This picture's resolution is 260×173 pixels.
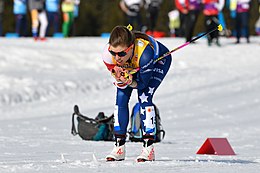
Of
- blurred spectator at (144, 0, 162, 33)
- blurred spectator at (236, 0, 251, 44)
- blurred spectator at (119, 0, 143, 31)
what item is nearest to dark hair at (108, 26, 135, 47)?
blurred spectator at (236, 0, 251, 44)

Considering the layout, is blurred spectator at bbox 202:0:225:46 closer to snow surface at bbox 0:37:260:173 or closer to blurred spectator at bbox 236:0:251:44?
snow surface at bbox 0:37:260:173

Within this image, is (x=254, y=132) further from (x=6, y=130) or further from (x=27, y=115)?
(x=27, y=115)

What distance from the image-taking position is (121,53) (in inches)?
236

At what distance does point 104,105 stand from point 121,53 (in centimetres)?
814

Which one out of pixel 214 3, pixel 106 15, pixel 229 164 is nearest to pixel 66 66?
pixel 214 3

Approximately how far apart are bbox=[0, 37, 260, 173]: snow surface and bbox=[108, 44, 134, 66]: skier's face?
79 centimetres

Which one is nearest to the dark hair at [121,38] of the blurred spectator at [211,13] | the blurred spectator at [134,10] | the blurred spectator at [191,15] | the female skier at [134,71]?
the female skier at [134,71]

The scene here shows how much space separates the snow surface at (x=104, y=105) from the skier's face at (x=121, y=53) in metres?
0.79

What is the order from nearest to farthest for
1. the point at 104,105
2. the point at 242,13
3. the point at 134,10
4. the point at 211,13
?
the point at 104,105 < the point at 211,13 < the point at 242,13 < the point at 134,10

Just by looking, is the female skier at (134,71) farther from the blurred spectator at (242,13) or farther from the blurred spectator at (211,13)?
the blurred spectator at (242,13)

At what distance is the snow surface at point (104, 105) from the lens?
628 cm

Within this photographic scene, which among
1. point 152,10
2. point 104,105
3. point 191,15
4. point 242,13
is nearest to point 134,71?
point 104,105

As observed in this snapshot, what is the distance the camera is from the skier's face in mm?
5980

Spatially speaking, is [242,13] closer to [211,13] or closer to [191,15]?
[211,13]
